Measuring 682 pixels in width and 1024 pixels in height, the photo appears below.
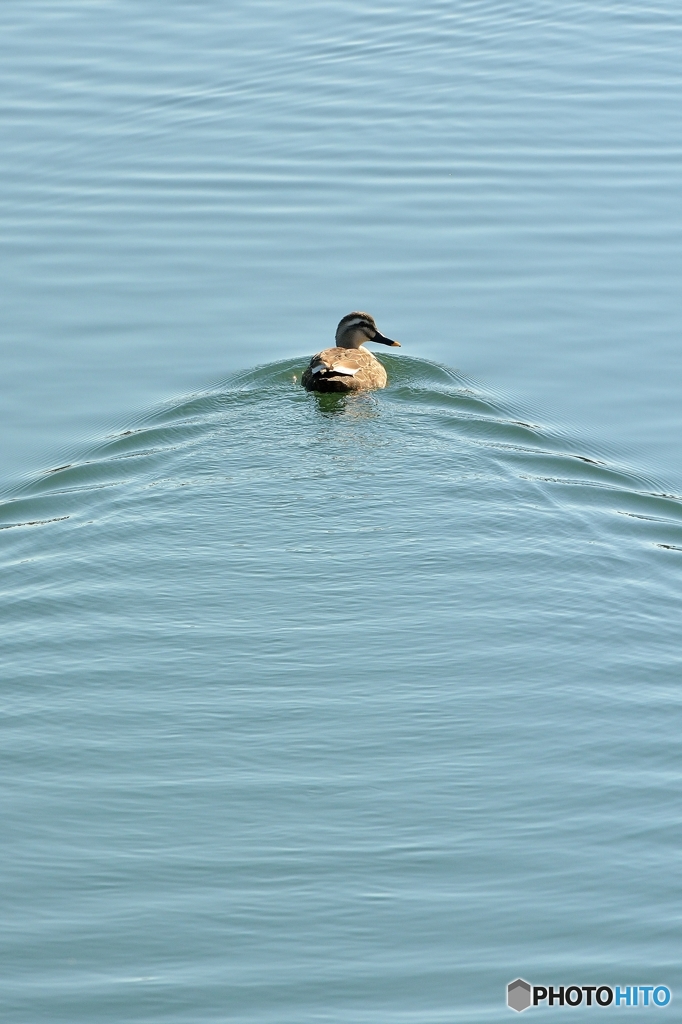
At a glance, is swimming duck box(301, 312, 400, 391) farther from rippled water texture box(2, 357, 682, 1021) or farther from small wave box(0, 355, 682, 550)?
rippled water texture box(2, 357, 682, 1021)

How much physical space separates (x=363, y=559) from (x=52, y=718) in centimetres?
249

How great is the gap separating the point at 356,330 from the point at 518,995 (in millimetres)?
7809

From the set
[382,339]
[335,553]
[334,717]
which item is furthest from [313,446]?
[334,717]

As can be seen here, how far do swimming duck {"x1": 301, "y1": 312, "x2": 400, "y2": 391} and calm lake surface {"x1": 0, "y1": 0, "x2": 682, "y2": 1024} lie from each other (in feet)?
0.66

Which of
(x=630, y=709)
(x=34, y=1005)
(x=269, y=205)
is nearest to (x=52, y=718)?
(x=34, y=1005)

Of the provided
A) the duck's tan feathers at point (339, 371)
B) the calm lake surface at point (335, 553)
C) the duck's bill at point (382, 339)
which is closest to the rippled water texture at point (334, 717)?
the calm lake surface at point (335, 553)

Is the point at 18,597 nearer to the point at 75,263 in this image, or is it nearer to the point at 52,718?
the point at 52,718

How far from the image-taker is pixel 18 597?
10133 millimetres

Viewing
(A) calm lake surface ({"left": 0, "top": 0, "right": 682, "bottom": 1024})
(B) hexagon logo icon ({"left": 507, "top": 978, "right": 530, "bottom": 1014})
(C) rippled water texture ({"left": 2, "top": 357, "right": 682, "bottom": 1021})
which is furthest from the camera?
(A) calm lake surface ({"left": 0, "top": 0, "right": 682, "bottom": 1024})

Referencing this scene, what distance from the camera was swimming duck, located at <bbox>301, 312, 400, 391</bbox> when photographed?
13008mm

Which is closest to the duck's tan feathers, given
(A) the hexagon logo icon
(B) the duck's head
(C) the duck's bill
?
(B) the duck's head

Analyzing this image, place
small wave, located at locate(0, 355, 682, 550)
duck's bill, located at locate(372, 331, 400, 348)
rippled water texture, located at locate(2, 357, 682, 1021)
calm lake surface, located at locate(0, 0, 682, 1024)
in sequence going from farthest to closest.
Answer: duck's bill, located at locate(372, 331, 400, 348) → small wave, located at locate(0, 355, 682, 550) → calm lake surface, located at locate(0, 0, 682, 1024) → rippled water texture, located at locate(2, 357, 682, 1021)

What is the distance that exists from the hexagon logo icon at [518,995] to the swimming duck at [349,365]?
6.77 metres

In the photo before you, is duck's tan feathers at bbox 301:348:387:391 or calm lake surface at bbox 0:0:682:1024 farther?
duck's tan feathers at bbox 301:348:387:391
